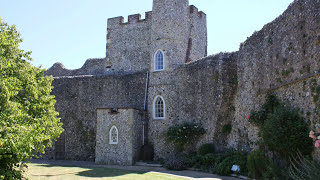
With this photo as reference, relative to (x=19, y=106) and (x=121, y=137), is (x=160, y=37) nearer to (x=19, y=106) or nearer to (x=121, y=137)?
(x=121, y=137)

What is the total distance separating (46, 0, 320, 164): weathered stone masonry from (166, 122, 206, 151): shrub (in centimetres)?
42

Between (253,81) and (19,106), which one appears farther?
(253,81)

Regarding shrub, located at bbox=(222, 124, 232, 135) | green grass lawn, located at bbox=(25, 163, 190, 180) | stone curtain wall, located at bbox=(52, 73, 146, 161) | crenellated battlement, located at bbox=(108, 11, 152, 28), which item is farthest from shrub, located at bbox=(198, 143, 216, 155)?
crenellated battlement, located at bbox=(108, 11, 152, 28)

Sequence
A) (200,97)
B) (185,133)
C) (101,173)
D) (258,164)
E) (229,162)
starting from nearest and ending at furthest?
(258,164)
(229,162)
(101,173)
(185,133)
(200,97)

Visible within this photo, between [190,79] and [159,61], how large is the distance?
2.74m

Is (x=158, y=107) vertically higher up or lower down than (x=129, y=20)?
lower down

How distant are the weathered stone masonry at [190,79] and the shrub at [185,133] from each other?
1.39 feet

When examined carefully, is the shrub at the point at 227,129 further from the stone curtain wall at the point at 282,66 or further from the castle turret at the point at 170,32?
the castle turret at the point at 170,32

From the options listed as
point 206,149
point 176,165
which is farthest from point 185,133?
point 176,165

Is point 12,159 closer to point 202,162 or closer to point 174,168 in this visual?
point 174,168

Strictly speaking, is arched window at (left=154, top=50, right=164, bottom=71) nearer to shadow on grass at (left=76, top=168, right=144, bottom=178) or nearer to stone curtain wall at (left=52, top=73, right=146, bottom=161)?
stone curtain wall at (left=52, top=73, right=146, bottom=161)

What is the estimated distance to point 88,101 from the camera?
2389 cm

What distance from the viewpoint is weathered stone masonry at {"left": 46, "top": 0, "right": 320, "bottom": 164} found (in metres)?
12.3

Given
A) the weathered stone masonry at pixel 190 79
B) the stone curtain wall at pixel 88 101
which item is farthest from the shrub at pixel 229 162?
the stone curtain wall at pixel 88 101
